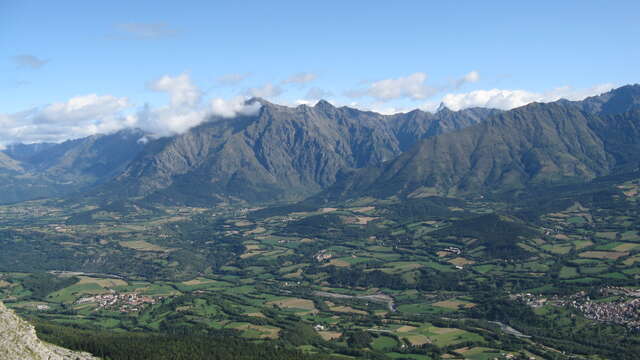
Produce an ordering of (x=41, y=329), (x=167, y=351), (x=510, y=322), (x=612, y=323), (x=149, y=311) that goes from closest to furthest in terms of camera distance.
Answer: (x=167, y=351)
(x=41, y=329)
(x=612, y=323)
(x=510, y=322)
(x=149, y=311)

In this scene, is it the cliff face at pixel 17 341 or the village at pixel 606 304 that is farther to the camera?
the village at pixel 606 304

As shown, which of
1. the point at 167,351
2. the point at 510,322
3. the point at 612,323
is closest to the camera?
the point at 167,351

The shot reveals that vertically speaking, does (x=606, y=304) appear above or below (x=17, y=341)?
below

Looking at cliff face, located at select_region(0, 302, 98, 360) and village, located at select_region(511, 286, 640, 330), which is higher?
cliff face, located at select_region(0, 302, 98, 360)

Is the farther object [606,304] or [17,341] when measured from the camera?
[606,304]

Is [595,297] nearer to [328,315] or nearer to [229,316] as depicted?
[328,315]

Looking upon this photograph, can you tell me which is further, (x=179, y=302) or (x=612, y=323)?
(x=179, y=302)

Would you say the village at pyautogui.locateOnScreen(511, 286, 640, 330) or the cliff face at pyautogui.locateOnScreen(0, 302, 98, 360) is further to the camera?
the village at pyautogui.locateOnScreen(511, 286, 640, 330)

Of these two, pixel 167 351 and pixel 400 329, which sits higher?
pixel 167 351

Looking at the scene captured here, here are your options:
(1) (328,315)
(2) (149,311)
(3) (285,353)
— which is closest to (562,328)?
(1) (328,315)

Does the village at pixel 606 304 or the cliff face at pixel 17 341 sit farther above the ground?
the cliff face at pixel 17 341

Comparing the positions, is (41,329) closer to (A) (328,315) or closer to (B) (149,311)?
(B) (149,311)
